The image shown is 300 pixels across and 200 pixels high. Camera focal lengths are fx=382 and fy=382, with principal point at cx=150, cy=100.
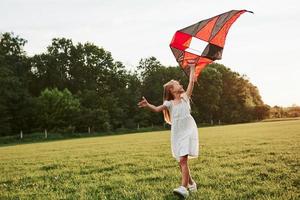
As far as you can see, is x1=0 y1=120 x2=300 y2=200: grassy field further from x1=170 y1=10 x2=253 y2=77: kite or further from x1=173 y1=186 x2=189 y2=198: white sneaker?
x1=170 y1=10 x2=253 y2=77: kite

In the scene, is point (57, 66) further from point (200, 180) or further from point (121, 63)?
point (200, 180)

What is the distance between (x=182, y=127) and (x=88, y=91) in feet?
212

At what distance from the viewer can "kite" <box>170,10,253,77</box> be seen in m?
7.31

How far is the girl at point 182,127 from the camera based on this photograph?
679 cm

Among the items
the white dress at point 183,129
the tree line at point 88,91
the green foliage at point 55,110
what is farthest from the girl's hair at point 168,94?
the green foliage at point 55,110

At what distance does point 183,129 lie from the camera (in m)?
6.97

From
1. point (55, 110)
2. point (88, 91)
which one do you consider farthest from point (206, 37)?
point (88, 91)

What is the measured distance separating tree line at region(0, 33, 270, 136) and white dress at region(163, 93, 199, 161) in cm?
4979

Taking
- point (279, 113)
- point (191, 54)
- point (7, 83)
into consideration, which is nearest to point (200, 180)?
point (191, 54)

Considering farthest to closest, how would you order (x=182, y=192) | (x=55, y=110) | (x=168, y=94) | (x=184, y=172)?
(x=55, y=110) → (x=168, y=94) → (x=184, y=172) → (x=182, y=192)

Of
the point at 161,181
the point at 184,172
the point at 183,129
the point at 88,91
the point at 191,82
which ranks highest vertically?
the point at 88,91

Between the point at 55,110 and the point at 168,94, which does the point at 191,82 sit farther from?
the point at 55,110

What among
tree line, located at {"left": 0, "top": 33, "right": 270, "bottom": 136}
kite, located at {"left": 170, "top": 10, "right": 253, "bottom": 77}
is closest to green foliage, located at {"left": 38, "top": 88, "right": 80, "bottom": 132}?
tree line, located at {"left": 0, "top": 33, "right": 270, "bottom": 136}

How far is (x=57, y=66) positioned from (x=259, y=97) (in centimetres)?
7385
